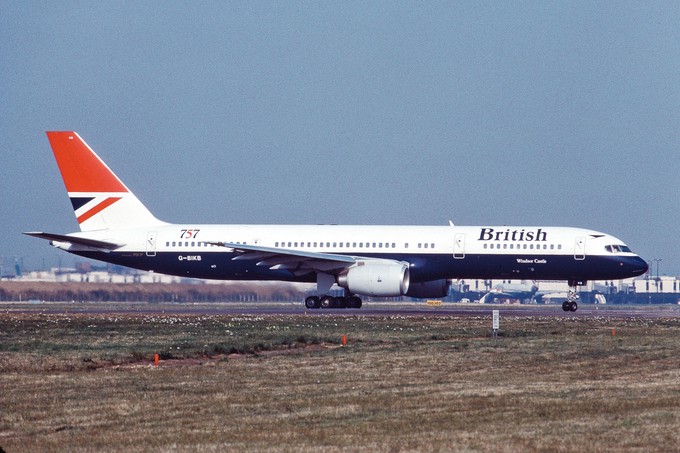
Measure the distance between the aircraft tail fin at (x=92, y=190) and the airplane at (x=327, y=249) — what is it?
1.9 inches

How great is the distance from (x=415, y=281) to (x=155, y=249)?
12415 millimetres

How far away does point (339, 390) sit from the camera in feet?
61.9

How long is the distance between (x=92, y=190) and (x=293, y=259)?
11596 mm

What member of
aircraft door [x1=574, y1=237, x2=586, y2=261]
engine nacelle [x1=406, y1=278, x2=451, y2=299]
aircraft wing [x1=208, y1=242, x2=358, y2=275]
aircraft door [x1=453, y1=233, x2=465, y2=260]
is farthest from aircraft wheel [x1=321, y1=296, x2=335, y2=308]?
aircraft door [x1=574, y1=237, x2=586, y2=261]

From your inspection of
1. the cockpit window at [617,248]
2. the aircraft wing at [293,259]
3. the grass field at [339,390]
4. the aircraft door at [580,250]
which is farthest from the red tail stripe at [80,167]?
the cockpit window at [617,248]

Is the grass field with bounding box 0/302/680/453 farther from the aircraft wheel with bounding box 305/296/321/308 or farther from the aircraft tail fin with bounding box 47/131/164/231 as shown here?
the aircraft tail fin with bounding box 47/131/164/231

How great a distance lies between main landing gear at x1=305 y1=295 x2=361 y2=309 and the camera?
163 feet

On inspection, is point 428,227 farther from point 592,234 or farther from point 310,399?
point 310,399

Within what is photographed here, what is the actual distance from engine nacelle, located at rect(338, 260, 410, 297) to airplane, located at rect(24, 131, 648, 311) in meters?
0.05

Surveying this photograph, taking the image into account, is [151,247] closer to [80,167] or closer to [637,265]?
[80,167]

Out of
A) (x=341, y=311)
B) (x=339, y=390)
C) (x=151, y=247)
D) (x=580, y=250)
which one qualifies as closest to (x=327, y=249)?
(x=341, y=311)

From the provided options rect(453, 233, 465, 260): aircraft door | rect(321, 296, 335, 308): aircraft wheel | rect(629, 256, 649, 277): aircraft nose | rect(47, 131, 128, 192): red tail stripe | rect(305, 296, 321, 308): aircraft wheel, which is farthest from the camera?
rect(47, 131, 128, 192): red tail stripe

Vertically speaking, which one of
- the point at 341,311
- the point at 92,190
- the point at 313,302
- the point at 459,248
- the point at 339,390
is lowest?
the point at 339,390

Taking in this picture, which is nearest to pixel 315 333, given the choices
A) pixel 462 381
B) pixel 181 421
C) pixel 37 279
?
pixel 462 381
